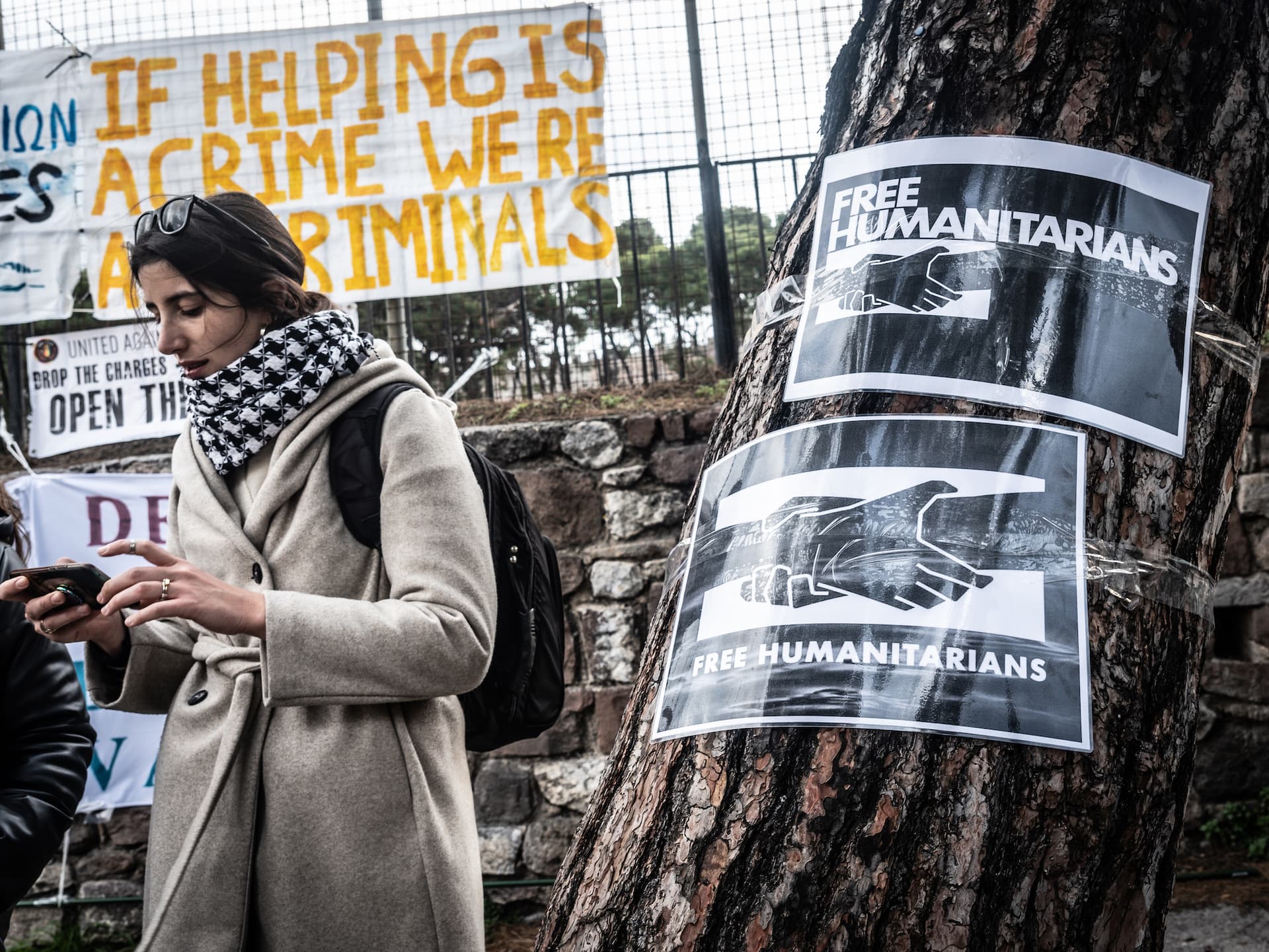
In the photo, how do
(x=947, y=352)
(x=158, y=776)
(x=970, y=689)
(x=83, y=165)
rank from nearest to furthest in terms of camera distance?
(x=970, y=689), (x=947, y=352), (x=158, y=776), (x=83, y=165)

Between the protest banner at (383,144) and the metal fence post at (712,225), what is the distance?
41cm

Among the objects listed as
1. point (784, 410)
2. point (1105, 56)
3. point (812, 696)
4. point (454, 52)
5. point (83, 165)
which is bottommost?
point (812, 696)

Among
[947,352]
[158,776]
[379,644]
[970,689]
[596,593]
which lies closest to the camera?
[970,689]

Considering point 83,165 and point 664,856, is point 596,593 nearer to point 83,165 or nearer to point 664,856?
point 83,165

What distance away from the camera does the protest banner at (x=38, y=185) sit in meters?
4.26

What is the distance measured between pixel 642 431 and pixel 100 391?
228 cm

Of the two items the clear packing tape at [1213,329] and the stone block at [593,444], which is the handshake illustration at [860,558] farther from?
the stone block at [593,444]

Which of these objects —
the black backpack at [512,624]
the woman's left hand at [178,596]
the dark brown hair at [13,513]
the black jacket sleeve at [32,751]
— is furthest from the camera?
the dark brown hair at [13,513]

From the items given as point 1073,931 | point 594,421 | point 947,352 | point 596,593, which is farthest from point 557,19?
point 1073,931

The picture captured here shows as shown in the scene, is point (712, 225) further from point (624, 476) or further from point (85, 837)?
point (85, 837)

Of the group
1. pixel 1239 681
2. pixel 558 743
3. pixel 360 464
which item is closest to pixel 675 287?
pixel 558 743

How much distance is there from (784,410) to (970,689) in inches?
12.5

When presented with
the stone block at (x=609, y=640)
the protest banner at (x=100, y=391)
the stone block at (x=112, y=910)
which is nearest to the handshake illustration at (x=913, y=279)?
the stone block at (x=609, y=640)

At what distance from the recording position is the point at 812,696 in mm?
836
